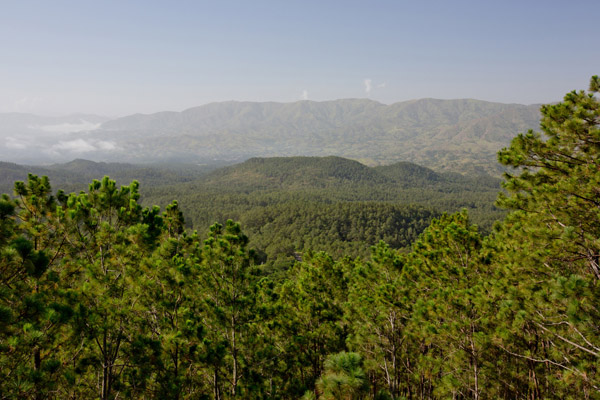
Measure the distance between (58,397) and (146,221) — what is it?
4.67 m

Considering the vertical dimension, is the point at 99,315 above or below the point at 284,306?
above

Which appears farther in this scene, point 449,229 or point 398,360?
point 398,360

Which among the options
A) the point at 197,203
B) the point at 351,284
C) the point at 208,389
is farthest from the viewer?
the point at 197,203

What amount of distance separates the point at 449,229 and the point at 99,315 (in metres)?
12.2

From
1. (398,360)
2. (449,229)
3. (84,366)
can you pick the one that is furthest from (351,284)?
(84,366)

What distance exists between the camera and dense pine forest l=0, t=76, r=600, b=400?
18.0ft

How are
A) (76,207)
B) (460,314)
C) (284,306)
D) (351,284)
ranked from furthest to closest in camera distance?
1. (351,284)
2. (284,306)
3. (460,314)
4. (76,207)

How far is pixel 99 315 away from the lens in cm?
627

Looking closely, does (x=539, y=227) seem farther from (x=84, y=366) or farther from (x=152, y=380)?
(x=84, y=366)

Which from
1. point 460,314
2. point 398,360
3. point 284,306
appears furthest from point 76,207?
point 398,360

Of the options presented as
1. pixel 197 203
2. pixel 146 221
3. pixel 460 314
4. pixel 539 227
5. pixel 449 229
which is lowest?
pixel 197 203

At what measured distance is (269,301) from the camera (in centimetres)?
1087

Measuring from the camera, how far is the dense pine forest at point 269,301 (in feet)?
18.0

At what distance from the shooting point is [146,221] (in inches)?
337
